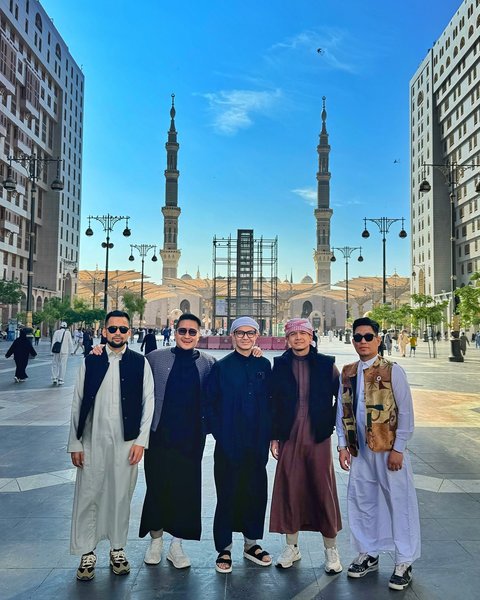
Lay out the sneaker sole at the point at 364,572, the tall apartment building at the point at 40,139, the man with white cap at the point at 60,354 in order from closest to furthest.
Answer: the sneaker sole at the point at 364,572
the man with white cap at the point at 60,354
the tall apartment building at the point at 40,139

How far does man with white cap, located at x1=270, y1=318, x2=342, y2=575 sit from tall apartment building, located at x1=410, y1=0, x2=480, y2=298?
150 ft

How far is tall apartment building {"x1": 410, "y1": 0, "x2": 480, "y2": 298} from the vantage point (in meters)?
49.4

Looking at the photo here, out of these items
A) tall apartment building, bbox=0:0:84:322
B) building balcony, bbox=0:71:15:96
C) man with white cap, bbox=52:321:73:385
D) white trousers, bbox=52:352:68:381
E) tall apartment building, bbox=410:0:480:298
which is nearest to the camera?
man with white cap, bbox=52:321:73:385

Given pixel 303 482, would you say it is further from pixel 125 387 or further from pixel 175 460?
pixel 125 387

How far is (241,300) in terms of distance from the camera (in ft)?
173

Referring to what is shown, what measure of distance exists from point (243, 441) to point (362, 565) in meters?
1.13

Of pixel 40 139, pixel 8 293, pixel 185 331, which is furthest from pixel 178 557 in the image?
pixel 40 139

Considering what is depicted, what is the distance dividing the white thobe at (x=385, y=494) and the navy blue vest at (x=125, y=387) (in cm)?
142

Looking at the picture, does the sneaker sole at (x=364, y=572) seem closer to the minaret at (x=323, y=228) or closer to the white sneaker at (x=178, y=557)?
the white sneaker at (x=178, y=557)

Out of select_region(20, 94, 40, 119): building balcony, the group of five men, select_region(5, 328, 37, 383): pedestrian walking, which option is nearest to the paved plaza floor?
the group of five men

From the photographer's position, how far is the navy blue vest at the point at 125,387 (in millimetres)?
3400

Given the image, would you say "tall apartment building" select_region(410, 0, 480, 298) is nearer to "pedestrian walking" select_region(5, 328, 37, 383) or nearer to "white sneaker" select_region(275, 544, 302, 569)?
"pedestrian walking" select_region(5, 328, 37, 383)

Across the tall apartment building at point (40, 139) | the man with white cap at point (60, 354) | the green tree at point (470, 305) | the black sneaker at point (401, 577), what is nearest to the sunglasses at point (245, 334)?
the black sneaker at point (401, 577)

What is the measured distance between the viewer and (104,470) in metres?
3.43
